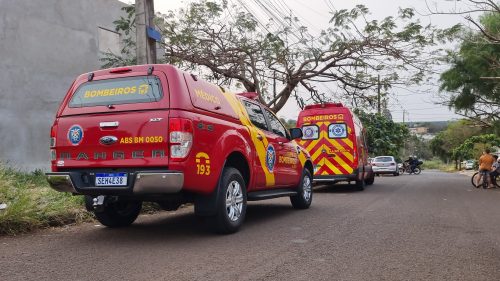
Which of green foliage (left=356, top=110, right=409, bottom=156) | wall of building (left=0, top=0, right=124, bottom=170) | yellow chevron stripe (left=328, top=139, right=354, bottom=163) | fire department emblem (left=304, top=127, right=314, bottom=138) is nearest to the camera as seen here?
wall of building (left=0, top=0, right=124, bottom=170)

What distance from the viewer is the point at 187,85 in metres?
5.80

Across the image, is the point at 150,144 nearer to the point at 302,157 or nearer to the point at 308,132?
the point at 302,157

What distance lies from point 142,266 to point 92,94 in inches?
96.9

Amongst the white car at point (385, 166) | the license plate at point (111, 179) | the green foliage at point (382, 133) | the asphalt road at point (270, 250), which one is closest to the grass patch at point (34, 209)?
the asphalt road at point (270, 250)

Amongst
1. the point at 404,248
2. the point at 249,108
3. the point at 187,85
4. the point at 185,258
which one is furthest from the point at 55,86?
the point at 404,248

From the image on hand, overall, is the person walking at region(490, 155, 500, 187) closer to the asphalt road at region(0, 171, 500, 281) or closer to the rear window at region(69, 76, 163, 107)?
the asphalt road at region(0, 171, 500, 281)

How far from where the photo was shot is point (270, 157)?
769cm

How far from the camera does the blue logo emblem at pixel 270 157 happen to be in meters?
7.57

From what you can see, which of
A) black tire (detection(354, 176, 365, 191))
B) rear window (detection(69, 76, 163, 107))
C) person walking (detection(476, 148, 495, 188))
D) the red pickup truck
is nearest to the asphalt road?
the red pickup truck

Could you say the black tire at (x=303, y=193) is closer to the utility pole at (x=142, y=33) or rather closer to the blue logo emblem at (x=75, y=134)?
the utility pole at (x=142, y=33)

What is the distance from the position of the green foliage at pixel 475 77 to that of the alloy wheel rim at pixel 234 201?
12.7m

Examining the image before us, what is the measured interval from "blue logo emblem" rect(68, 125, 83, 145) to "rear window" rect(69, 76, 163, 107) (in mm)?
333

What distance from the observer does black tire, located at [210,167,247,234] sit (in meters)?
5.99

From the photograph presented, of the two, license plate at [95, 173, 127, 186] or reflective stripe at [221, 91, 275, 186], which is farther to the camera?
reflective stripe at [221, 91, 275, 186]
